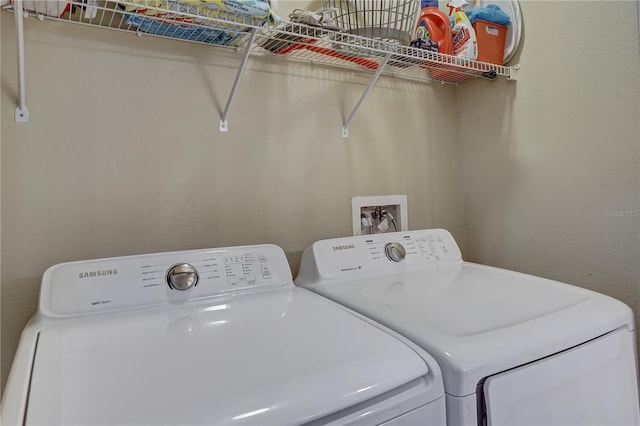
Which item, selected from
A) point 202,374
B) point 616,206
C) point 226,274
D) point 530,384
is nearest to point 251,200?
point 226,274

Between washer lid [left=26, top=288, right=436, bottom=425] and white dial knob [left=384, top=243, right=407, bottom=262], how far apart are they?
426 mm

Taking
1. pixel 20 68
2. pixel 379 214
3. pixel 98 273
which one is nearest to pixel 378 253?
pixel 379 214

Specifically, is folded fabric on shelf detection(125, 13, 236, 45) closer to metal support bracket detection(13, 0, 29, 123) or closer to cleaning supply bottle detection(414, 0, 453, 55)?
metal support bracket detection(13, 0, 29, 123)

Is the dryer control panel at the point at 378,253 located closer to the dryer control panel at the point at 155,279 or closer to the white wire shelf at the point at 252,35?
the dryer control panel at the point at 155,279

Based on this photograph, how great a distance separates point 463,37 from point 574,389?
47.0 inches

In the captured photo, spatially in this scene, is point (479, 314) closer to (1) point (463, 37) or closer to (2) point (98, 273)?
(2) point (98, 273)

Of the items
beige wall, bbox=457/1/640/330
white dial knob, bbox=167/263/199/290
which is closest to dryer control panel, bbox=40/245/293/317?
white dial knob, bbox=167/263/199/290

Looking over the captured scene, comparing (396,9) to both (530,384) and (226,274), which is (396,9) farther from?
(530,384)

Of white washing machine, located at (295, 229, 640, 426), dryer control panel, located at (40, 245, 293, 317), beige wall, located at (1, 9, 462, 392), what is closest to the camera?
white washing machine, located at (295, 229, 640, 426)

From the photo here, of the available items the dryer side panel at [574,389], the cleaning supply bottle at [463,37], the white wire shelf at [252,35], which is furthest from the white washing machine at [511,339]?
the cleaning supply bottle at [463,37]

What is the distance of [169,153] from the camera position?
118 centimetres

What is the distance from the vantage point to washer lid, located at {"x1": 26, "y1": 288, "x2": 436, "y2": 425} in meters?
0.54

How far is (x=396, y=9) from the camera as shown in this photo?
125cm

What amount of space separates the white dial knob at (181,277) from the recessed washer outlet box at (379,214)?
673 millimetres
